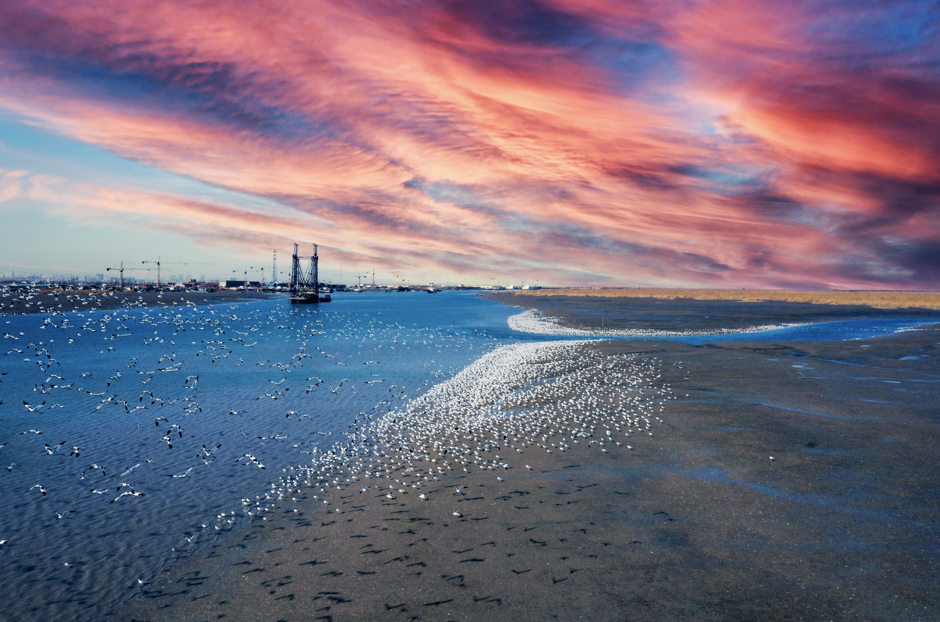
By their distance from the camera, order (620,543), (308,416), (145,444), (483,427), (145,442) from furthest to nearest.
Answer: (308,416)
(483,427)
(145,442)
(145,444)
(620,543)

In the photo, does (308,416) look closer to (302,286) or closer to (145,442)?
(145,442)

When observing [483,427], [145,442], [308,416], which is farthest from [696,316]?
[145,442]

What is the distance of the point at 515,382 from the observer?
85.9 ft

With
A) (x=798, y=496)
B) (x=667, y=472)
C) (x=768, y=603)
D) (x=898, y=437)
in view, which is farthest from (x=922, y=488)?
(x=768, y=603)

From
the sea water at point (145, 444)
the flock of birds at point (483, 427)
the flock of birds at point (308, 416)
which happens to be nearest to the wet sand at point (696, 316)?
the flock of birds at point (308, 416)

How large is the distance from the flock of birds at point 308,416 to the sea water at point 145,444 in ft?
0.32

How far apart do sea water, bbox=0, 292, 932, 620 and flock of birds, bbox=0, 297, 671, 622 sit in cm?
10

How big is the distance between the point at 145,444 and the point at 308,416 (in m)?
5.96

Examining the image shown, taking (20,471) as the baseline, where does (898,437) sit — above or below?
above

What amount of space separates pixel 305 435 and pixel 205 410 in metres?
7.43

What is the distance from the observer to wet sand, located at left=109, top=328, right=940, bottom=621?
7.68 metres

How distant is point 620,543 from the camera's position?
30.8ft

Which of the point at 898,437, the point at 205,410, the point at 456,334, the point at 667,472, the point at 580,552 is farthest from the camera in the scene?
the point at 456,334

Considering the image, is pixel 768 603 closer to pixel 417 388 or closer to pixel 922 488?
pixel 922 488
